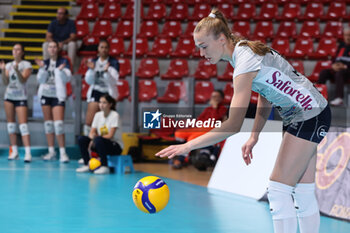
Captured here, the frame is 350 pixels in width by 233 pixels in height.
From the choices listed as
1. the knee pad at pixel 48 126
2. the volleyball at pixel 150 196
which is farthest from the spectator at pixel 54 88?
the volleyball at pixel 150 196

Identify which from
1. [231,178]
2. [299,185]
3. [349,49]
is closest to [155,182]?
[299,185]

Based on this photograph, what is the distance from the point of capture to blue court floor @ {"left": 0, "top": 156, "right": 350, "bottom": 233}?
13.7ft

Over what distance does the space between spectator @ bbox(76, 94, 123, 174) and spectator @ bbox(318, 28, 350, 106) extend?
3.89 m

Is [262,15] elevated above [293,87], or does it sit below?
above

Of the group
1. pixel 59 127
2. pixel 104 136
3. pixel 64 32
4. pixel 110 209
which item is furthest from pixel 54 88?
pixel 110 209

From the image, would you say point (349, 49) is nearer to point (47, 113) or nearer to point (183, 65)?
point (183, 65)

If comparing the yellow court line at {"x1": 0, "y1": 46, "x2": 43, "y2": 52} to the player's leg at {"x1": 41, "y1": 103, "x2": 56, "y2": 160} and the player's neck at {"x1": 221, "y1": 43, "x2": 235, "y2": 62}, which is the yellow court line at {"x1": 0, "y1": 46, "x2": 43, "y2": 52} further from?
the player's neck at {"x1": 221, "y1": 43, "x2": 235, "y2": 62}

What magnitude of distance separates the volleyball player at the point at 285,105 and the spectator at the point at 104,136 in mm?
4874

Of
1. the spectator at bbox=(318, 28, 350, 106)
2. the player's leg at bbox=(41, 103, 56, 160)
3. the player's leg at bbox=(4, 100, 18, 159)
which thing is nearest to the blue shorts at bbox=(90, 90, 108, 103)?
the player's leg at bbox=(41, 103, 56, 160)

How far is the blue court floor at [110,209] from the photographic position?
13.7 feet

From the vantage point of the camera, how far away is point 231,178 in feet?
20.3

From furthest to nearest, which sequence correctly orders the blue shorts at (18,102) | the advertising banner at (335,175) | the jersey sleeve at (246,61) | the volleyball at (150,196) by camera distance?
the blue shorts at (18,102) < the advertising banner at (335,175) < the volleyball at (150,196) < the jersey sleeve at (246,61)

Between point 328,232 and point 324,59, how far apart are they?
8024 mm

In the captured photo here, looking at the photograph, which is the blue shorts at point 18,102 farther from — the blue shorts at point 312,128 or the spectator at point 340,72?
the blue shorts at point 312,128
